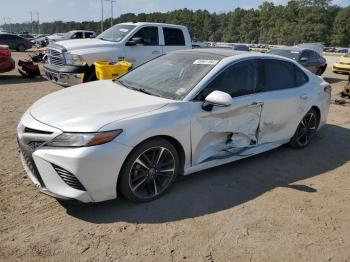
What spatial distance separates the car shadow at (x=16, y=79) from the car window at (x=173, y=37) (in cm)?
513

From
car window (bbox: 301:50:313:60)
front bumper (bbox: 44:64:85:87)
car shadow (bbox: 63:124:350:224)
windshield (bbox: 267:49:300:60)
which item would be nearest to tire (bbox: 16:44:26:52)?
windshield (bbox: 267:49:300:60)

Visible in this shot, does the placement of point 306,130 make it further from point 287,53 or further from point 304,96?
point 287,53

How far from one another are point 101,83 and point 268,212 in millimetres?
2768

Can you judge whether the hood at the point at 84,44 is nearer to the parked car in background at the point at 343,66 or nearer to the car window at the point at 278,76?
the car window at the point at 278,76

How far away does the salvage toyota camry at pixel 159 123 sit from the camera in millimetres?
3477

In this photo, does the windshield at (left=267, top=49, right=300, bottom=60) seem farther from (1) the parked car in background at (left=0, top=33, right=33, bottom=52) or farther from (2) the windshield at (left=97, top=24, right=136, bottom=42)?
(1) the parked car in background at (left=0, top=33, right=33, bottom=52)

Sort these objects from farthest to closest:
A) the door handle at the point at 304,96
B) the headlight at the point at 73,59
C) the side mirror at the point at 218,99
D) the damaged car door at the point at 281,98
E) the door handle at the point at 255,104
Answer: the headlight at the point at 73,59 → the door handle at the point at 304,96 → the damaged car door at the point at 281,98 → the door handle at the point at 255,104 → the side mirror at the point at 218,99

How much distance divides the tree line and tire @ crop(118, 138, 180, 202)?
89482mm

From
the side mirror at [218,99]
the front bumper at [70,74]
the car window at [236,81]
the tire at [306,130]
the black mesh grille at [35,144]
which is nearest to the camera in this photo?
the black mesh grille at [35,144]

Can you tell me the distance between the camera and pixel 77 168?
3375mm

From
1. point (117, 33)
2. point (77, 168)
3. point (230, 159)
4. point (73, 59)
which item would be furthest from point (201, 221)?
point (117, 33)

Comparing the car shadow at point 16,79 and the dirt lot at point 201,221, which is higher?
the car shadow at point 16,79

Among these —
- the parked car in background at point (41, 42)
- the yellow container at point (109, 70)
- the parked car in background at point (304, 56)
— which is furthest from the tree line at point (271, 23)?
the yellow container at point (109, 70)

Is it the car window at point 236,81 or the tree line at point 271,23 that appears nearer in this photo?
the car window at point 236,81
